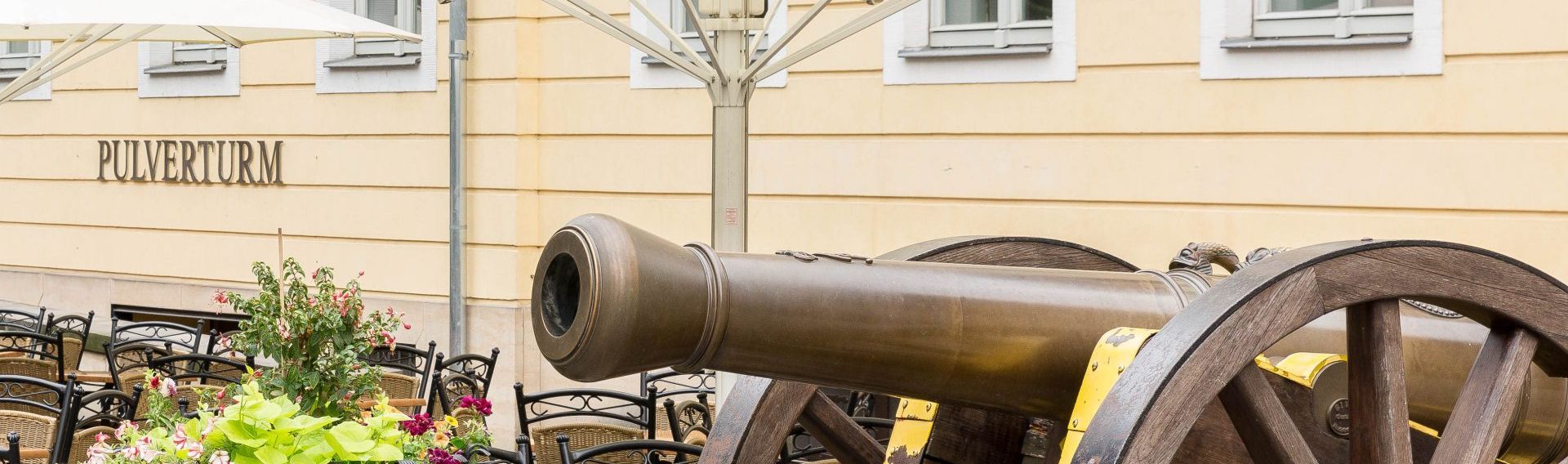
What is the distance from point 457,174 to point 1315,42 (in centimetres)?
501

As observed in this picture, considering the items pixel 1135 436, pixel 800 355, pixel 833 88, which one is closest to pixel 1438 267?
pixel 1135 436

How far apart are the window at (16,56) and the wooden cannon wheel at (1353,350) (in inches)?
465

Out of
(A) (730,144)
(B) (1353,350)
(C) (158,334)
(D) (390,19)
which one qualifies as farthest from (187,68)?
(B) (1353,350)

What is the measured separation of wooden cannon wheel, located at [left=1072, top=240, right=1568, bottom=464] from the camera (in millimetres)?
2506

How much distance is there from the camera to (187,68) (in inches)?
430

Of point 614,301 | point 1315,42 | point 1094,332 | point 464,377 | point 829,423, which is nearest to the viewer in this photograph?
point 614,301

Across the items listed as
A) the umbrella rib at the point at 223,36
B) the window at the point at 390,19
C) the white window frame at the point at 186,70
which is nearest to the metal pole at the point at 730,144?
the umbrella rib at the point at 223,36

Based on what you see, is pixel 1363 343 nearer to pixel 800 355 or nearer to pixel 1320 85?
pixel 800 355

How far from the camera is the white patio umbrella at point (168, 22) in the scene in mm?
6246

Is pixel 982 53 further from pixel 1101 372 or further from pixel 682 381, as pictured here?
pixel 1101 372

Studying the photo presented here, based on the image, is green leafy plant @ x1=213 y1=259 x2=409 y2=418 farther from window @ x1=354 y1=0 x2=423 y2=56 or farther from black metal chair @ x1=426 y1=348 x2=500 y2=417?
window @ x1=354 y1=0 x2=423 y2=56

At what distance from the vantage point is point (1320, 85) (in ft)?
23.0

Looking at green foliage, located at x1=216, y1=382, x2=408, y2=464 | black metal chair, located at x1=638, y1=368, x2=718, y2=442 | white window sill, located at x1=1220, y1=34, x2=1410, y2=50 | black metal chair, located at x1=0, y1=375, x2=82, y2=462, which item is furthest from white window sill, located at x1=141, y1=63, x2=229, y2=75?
green foliage, located at x1=216, y1=382, x2=408, y2=464

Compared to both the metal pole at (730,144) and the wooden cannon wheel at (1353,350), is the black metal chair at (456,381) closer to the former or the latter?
the metal pole at (730,144)
